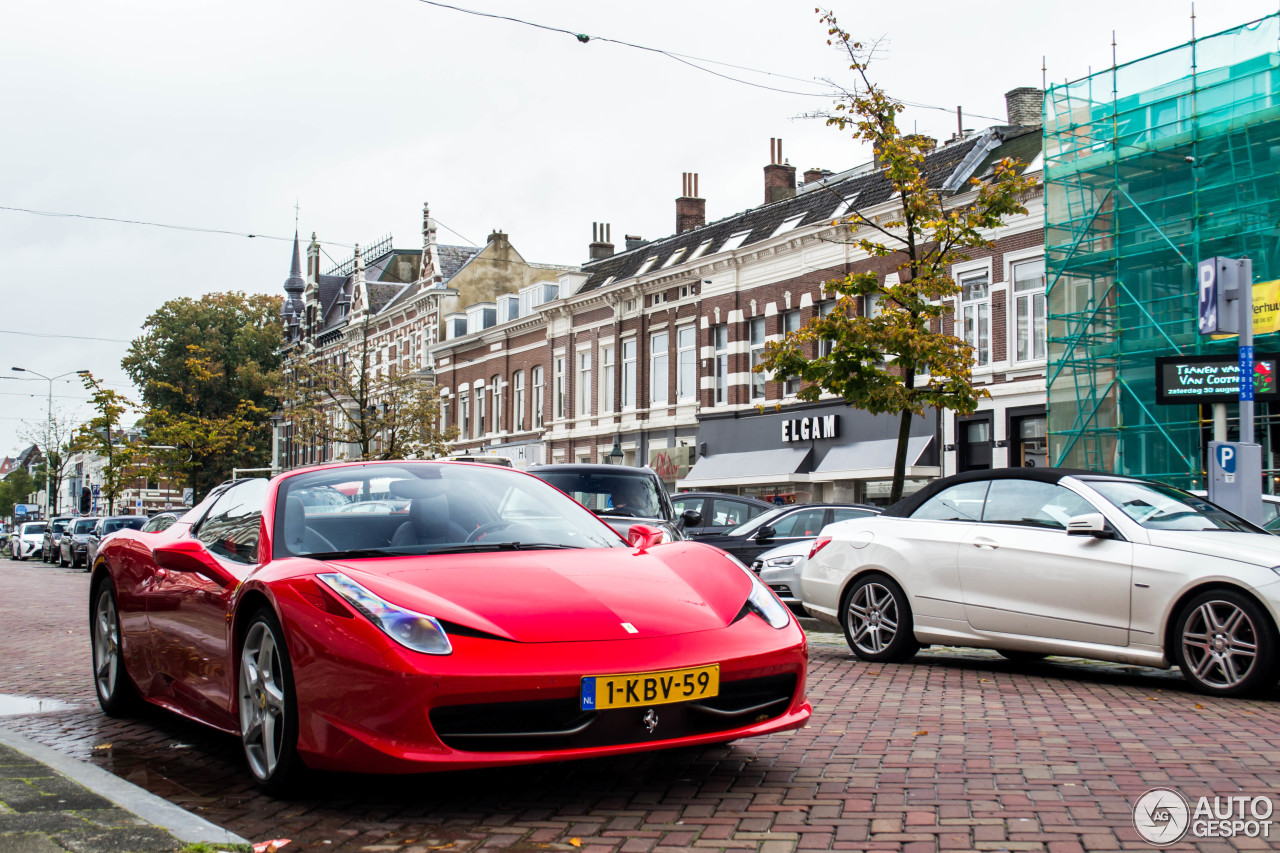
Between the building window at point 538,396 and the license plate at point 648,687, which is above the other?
the building window at point 538,396

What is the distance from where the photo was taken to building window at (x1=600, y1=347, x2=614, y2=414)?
43062 mm

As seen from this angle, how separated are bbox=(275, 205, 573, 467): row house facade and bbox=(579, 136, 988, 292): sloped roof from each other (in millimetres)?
5245

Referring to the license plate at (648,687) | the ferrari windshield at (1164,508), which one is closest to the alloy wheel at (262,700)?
the license plate at (648,687)

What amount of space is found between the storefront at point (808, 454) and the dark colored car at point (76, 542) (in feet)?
62.7

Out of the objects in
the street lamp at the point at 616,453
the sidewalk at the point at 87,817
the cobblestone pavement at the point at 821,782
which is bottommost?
the cobblestone pavement at the point at 821,782

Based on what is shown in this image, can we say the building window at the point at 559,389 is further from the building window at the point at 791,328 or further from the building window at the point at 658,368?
the building window at the point at 791,328

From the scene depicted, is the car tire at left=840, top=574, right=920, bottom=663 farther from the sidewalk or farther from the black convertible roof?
the sidewalk

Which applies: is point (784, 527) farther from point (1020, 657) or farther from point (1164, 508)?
point (1164, 508)

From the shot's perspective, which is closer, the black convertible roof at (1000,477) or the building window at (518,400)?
the black convertible roof at (1000,477)

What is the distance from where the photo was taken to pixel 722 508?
18453 mm

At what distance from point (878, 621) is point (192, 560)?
17.6ft

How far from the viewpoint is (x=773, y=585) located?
A: 47.9ft

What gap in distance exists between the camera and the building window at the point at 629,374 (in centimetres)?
4159

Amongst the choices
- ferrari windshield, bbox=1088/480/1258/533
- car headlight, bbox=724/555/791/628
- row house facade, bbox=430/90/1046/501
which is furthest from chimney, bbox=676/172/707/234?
car headlight, bbox=724/555/791/628
